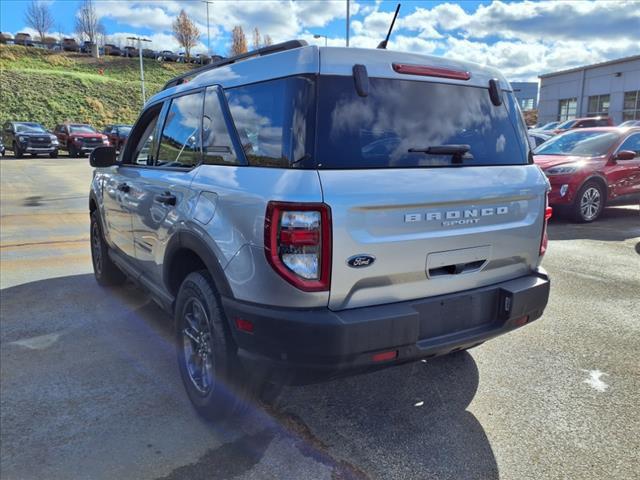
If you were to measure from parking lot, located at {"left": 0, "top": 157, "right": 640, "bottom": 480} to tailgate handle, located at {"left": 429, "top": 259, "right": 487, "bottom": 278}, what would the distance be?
0.90 meters

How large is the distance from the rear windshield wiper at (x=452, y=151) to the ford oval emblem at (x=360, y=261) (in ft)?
2.05

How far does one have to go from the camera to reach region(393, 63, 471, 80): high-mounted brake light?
8.52 ft

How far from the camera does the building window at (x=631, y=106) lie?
33.8m

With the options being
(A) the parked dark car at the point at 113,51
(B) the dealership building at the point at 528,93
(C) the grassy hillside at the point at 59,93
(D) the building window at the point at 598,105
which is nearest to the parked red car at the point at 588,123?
(D) the building window at the point at 598,105

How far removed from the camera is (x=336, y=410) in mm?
3029

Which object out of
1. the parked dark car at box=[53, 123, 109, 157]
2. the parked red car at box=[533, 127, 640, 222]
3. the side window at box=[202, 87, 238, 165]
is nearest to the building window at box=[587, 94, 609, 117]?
the parked red car at box=[533, 127, 640, 222]

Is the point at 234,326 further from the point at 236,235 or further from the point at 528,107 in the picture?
the point at 528,107

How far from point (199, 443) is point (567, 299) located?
3801 mm

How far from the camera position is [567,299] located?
494 centimetres

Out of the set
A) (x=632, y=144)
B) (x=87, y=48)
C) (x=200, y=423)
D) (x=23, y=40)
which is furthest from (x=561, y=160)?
(x=23, y=40)

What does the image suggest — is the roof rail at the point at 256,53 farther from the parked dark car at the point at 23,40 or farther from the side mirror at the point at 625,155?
the parked dark car at the point at 23,40

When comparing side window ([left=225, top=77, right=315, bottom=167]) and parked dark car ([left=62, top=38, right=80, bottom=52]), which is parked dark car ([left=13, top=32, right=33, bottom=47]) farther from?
side window ([left=225, top=77, right=315, bottom=167])

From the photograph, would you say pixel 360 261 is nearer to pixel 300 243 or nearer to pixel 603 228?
pixel 300 243

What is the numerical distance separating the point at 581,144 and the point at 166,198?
28.8 ft
